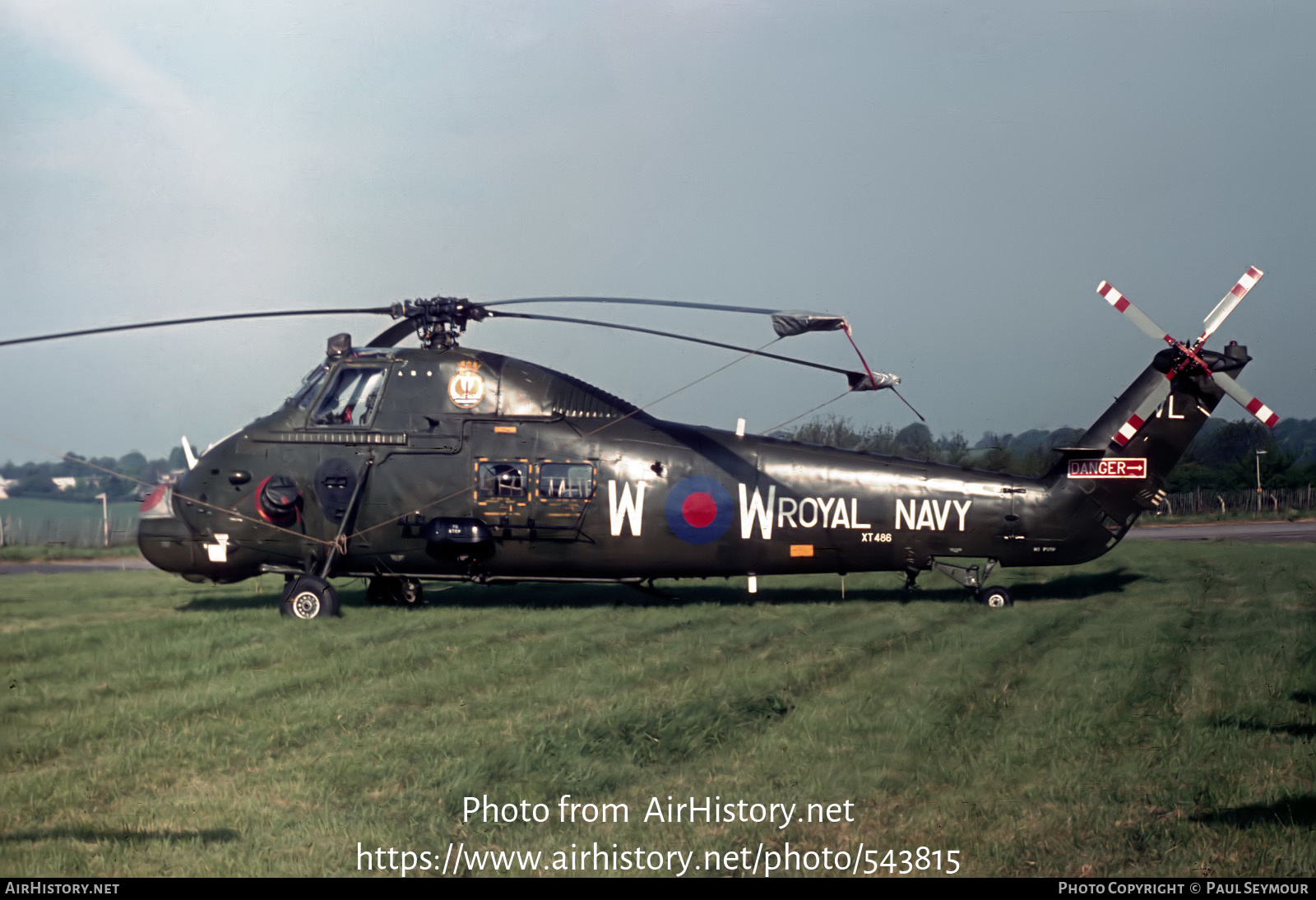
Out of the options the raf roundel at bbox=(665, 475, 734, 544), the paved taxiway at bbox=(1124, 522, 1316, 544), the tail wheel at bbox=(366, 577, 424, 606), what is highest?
the raf roundel at bbox=(665, 475, 734, 544)

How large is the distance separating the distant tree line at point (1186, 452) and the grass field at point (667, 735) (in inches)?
637

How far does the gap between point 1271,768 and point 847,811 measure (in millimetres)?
3358

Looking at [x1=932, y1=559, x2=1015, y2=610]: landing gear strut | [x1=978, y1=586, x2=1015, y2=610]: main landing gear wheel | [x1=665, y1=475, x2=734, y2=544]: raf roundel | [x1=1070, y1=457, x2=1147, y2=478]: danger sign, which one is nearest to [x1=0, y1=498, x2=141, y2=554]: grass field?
[x1=665, y1=475, x2=734, y2=544]: raf roundel

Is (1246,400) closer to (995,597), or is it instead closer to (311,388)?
(995,597)

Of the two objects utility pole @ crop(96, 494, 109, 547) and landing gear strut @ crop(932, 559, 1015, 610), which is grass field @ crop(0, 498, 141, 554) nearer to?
utility pole @ crop(96, 494, 109, 547)

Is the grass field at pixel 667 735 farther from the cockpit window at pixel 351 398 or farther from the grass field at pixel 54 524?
the grass field at pixel 54 524

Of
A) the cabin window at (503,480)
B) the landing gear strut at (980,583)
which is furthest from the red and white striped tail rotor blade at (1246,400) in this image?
the cabin window at (503,480)

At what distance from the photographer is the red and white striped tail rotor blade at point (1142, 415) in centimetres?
1633

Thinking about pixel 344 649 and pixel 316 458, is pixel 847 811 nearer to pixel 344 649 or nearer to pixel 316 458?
pixel 344 649

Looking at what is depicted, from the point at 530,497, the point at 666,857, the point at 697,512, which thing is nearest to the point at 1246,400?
the point at 697,512

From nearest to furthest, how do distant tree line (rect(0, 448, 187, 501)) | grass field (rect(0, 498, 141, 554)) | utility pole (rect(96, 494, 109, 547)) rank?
distant tree line (rect(0, 448, 187, 501)) → utility pole (rect(96, 494, 109, 547)) → grass field (rect(0, 498, 141, 554))

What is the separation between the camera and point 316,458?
51.9 feet

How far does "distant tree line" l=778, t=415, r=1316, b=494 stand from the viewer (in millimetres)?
38406

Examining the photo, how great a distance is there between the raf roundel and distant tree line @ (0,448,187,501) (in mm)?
7904
